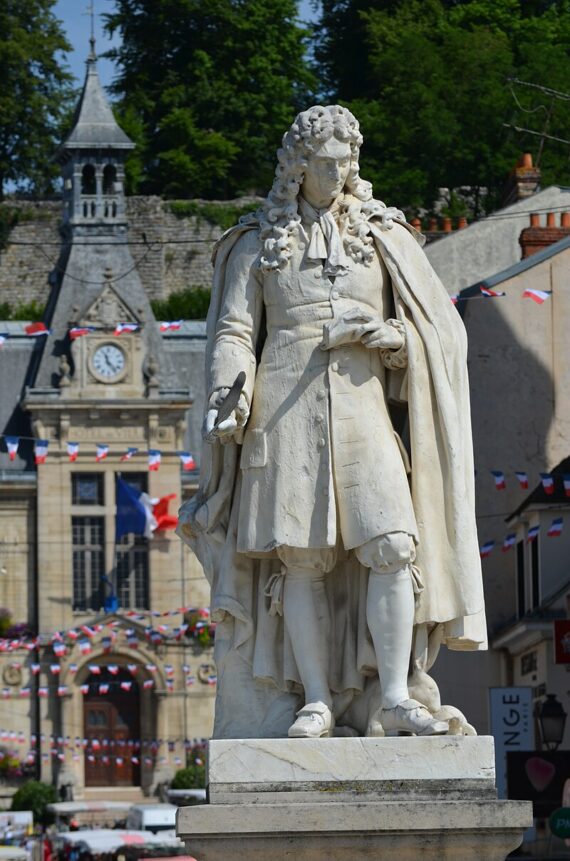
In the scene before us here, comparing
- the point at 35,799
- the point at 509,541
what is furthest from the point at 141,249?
the point at 509,541

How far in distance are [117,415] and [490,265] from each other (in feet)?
95.5

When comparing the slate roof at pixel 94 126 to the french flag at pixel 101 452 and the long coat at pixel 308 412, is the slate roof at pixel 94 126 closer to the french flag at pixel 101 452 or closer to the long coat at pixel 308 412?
the french flag at pixel 101 452

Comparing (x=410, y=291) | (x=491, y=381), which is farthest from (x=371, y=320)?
(x=491, y=381)

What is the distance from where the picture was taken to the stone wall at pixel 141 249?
93062mm

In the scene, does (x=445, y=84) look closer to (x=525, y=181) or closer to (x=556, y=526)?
(x=525, y=181)

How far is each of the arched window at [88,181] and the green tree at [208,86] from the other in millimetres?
7398

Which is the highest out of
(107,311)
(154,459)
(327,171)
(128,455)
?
(107,311)

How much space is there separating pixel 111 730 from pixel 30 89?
2614 centimetres

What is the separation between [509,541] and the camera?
38781mm

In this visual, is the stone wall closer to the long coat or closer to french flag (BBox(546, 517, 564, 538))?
french flag (BBox(546, 517, 564, 538))

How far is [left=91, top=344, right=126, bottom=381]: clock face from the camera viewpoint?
3014 inches

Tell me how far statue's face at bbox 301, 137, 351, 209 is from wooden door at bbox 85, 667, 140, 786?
6440 centimetres

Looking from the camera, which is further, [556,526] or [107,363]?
[107,363]

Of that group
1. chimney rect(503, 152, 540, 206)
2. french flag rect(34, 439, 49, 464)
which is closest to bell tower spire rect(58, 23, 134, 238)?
french flag rect(34, 439, 49, 464)
